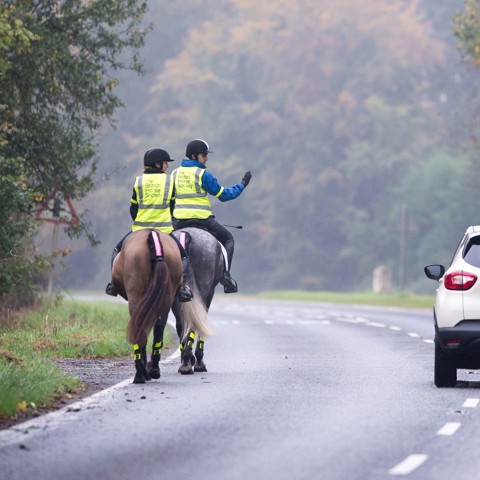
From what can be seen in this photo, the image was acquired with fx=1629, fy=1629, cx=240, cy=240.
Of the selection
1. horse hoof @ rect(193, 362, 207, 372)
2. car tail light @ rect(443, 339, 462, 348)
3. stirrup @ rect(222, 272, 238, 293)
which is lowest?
horse hoof @ rect(193, 362, 207, 372)

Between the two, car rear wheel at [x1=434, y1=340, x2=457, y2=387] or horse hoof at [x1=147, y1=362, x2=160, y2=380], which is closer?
car rear wheel at [x1=434, y1=340, x2=457, y2=387]

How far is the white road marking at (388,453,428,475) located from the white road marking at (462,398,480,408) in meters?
3.48

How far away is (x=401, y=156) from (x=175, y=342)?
51.3 meters

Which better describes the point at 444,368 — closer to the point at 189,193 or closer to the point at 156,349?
the point at 156,349

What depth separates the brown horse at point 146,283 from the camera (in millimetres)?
15578

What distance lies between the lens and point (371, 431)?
11.9 metres

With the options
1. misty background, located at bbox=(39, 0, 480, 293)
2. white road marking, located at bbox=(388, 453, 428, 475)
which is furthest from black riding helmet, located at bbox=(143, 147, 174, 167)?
misty background, located at bbox=(39, 0, 480, 293)

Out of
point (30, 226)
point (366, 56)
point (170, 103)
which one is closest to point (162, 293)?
point (30, 226)

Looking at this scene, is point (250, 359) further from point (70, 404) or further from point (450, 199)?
point (450, 199)

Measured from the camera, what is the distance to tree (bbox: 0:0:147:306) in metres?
25.8

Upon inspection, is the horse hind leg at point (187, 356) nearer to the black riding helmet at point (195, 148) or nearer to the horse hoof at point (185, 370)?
the horse hoof at point (185, 370)

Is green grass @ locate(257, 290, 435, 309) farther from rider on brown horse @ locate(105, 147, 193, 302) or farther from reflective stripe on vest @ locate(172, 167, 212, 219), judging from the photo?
rider on brown horse @ locate(105, 147, 193, 302)

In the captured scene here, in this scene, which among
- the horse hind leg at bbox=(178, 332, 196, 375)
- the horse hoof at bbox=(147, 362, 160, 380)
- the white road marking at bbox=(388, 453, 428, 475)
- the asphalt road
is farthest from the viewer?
the horse hind leg at bbox=(178, 332, 196, 375)

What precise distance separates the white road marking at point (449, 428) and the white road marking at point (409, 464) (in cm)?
131
